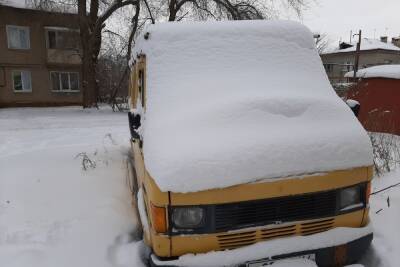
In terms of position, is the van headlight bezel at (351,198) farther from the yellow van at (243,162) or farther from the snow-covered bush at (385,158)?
the snow-covered bush at (385,158)

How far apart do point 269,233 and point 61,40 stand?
1012 inches

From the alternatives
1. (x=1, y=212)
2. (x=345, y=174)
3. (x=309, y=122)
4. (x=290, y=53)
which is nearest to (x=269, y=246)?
(x=345, y=174)

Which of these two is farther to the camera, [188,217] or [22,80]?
[22,80]

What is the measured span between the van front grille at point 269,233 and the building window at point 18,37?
25.8 metres

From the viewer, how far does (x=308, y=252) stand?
8.84ft

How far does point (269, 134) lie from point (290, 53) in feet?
4.04

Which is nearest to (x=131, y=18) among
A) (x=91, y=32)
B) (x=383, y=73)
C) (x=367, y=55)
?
(x=91, y=32)

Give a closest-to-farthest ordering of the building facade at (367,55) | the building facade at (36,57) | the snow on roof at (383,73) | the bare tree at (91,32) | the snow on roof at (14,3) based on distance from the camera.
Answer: the snow on roof at (383,73), the bare tree at (91,32), the snow on roof at (14,3), the building facade at (36,57), the building facade at (367,55)

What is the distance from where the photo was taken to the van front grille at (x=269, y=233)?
2.59 metres

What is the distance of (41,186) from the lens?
15.2 feet

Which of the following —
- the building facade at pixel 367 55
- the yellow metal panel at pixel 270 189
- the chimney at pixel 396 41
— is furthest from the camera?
the chimney at pixel 396 41

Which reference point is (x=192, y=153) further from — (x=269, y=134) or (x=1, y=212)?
(x=1, y=212)

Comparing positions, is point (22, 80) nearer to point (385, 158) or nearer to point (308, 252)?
point (385, 158)

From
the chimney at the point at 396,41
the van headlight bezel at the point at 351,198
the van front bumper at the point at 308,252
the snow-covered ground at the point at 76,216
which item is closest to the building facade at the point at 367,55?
the chimney at the point at 396,41
